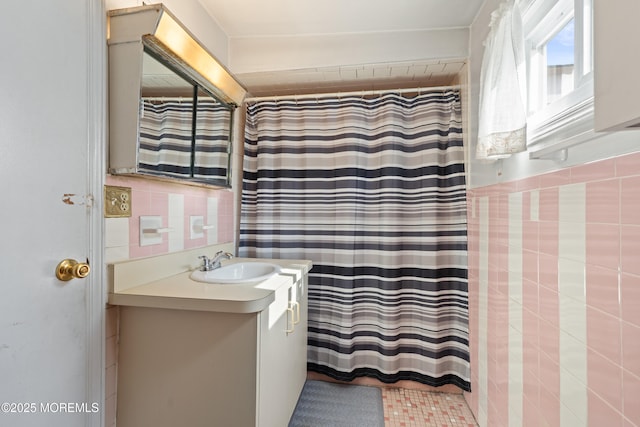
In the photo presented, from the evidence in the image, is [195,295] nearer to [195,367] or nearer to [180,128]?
[195,367]

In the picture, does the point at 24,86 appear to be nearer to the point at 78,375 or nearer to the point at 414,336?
the point at 78,375

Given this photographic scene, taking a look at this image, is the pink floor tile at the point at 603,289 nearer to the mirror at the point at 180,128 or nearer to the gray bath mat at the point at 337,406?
the gray bath mat at the point at 337,406

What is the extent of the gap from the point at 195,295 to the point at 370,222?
1299 millimetres

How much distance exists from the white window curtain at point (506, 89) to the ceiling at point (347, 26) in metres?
0.54

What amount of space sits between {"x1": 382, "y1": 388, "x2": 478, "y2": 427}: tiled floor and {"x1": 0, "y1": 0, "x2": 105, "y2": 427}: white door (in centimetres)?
154

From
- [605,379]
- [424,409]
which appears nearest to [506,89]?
[605,379]

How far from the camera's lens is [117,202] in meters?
1.24

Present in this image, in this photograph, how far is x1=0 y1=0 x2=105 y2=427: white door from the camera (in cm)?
88

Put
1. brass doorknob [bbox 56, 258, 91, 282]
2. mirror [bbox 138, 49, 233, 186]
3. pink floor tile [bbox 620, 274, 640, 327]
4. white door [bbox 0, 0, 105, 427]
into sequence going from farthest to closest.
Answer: mirror [bbox 138, 49, 233, 186] → brass doorknob [bbox 56, 258, 91, 282] → white door [bbox 0, 0, 105, 427] → pink floor tile [bbox 620, 274, 640, 327]

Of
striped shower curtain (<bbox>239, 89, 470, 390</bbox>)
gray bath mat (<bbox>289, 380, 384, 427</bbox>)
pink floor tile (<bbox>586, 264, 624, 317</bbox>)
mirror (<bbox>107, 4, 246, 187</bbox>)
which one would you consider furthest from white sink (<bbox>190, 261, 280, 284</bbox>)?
pink floor tile (<bbox>586, 264, 624, 317</bbox>)

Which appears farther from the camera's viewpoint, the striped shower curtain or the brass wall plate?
the striped shower curtain

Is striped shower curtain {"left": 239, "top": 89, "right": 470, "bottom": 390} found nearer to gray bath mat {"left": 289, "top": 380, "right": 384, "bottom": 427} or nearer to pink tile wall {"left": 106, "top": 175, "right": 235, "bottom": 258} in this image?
gray bath mat {"left": 289, "top": 380, "right": 384, "bottom": 427}

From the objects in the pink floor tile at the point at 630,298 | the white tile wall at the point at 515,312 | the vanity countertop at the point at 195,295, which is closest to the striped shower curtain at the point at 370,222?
the white tile wall at the point at 515,312

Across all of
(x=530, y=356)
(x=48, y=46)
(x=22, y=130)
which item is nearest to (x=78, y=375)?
(x=22, y=130)
